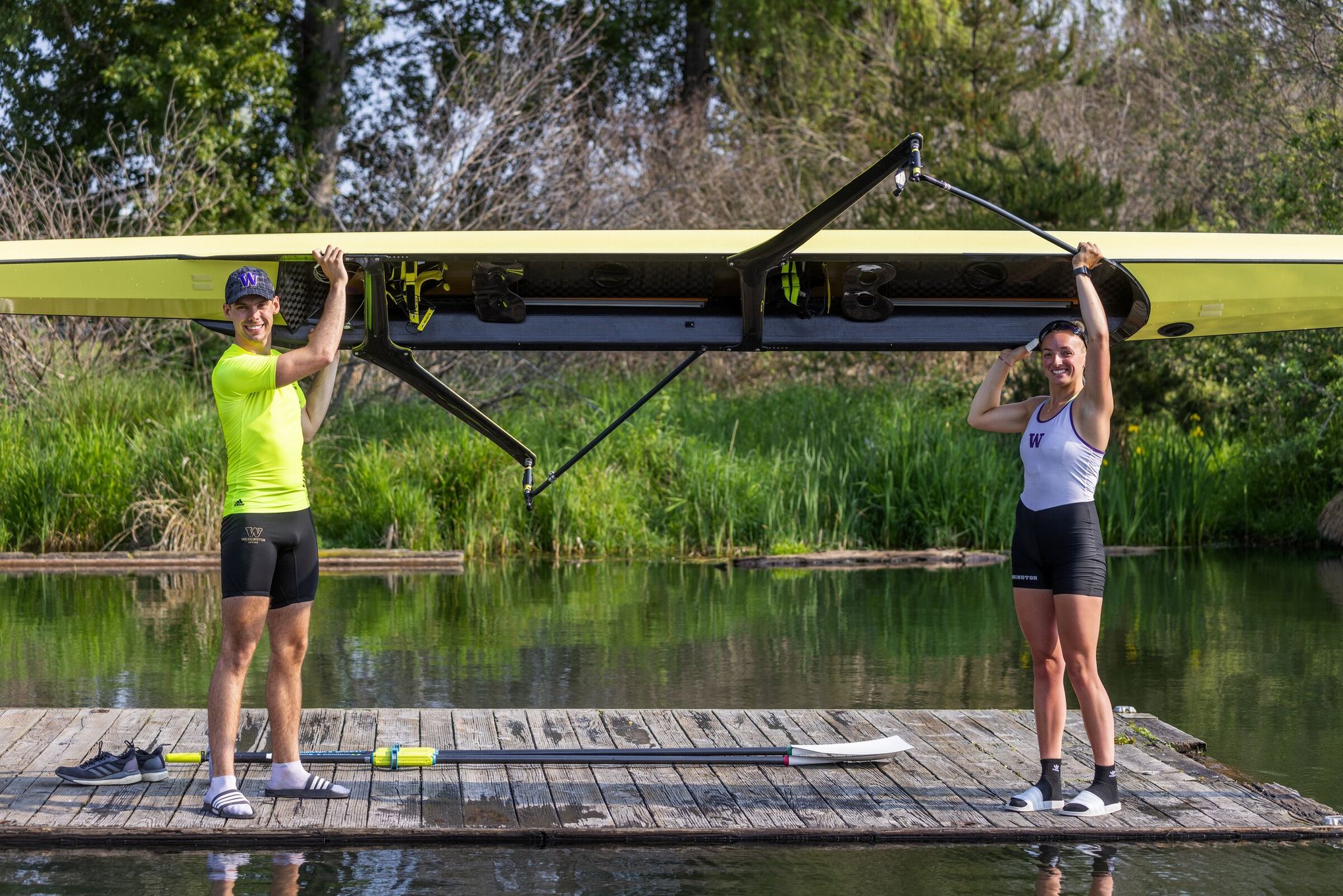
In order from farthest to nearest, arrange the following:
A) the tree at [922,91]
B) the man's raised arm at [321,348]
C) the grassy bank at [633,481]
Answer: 1. the tree at [922,91]
2. the grassy bank at [633,481]
3. the man's raised arm at [321,348]

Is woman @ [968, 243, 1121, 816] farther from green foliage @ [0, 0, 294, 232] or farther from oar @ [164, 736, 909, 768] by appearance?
green foliage @ [0, 0, 294, 232]

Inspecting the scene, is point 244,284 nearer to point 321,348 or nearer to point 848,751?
point 321,348

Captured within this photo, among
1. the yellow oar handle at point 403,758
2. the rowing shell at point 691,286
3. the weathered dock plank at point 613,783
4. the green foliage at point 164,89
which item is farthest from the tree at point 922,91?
the yellow oar handle at point 403,758

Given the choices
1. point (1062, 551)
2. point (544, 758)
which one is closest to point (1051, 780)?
point (1062, 551)

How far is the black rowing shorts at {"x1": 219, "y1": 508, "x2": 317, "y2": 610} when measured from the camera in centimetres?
556

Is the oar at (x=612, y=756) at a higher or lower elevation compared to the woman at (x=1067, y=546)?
lower

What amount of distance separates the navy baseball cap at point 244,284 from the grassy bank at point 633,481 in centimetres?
993

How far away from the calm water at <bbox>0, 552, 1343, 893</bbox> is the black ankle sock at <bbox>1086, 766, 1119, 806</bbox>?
Answer: 0.88 ft

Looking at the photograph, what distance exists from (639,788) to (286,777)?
1.36 meters

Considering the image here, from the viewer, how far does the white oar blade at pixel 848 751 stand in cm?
658

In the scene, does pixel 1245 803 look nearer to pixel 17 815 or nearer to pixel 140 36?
pixel 17 815

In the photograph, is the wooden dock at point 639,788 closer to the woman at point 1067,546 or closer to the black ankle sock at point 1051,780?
the black ankle sock at point 1051,780

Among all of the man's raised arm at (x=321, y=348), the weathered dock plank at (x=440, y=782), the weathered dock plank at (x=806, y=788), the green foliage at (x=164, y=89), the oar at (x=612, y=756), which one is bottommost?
the weathered dock plank at (x=806, y=788)

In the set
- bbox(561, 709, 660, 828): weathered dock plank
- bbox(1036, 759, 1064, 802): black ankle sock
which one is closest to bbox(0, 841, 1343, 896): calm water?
bbox(561, 709, 660, 828): weathered dock plank
